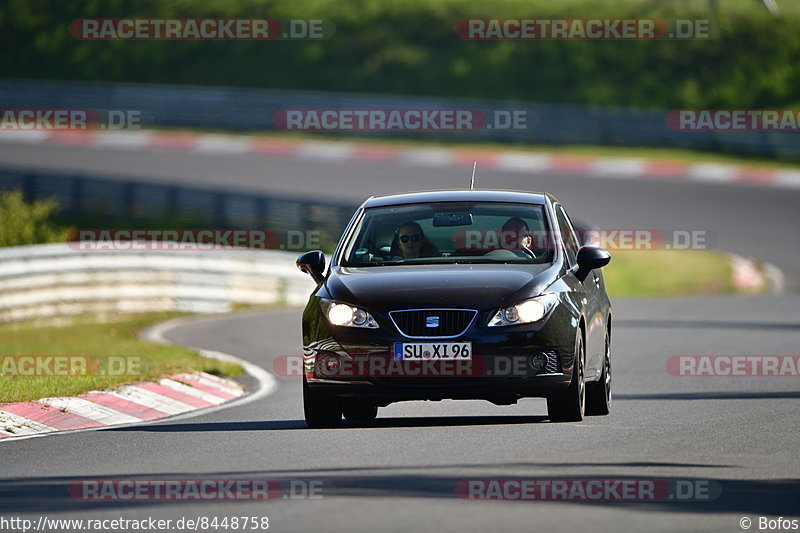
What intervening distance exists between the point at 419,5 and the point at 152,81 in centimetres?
1008

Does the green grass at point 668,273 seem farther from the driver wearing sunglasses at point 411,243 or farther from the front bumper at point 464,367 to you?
the front bumper at point 464,367

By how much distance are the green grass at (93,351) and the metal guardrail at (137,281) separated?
0.30m

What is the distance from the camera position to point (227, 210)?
30250 mm

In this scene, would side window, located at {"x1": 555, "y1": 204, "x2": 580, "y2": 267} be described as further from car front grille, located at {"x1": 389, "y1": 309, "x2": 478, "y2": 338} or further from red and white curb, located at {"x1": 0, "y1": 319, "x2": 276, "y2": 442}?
red and white curb, located at {"x1": 0, "y1": 319, "x2": 276, "y2": 442}

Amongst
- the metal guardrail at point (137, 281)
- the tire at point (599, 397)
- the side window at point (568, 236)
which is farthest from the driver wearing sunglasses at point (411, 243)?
the metal guardrail at point (137, 281)

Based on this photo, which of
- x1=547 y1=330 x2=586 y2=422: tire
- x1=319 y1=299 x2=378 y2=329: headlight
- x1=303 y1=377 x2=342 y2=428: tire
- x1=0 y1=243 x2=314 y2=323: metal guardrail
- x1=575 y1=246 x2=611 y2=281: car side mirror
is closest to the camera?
x1=319 y1=299 x2=378 y2=329: headlight

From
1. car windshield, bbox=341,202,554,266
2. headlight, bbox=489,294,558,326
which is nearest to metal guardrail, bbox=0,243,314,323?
car windshield, bbox=341,202,554,266

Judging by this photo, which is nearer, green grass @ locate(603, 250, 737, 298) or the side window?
the side window

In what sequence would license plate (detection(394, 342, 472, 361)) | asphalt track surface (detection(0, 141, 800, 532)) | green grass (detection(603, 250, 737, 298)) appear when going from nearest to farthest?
asphalt track surface (detection(0, 141, 800, 532)) < license plate (detection(394, 342, 472, 361)) < green grass (detection(603, 250, 737, 298))

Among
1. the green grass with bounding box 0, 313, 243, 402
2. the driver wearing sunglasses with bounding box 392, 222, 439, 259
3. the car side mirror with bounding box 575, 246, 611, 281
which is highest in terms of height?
the driver wearing sunglasses with bounding box 392, 222, 439, 259

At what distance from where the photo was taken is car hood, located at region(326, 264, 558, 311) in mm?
10211

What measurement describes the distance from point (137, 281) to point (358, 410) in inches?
470

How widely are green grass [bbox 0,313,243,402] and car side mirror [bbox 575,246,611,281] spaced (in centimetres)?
434

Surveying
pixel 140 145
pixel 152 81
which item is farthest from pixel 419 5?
pixel 140 145
